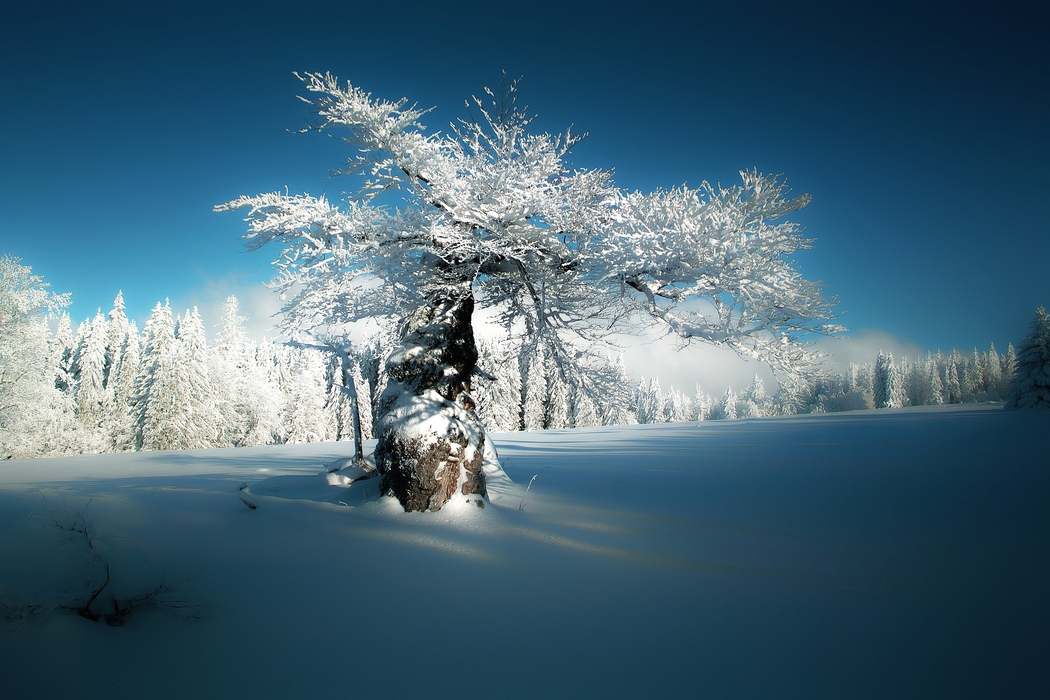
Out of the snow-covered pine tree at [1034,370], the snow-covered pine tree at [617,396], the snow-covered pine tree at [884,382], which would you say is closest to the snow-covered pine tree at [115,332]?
the snow-covered pine tree at [617,396]

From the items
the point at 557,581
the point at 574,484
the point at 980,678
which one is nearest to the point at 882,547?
the point at 980,678

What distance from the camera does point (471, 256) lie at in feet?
20.5

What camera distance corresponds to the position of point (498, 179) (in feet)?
18.0

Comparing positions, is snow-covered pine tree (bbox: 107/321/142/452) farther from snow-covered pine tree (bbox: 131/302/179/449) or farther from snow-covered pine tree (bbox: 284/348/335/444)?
snow-covered pine tree (bbox: 284/348/335/444)

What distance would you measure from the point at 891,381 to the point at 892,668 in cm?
7254

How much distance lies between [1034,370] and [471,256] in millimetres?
27348

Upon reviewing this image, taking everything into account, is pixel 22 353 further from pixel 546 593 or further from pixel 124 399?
pixel 546 593

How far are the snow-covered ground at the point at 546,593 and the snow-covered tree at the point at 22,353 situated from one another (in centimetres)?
1427

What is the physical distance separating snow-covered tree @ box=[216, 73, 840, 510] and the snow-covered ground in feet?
4.24

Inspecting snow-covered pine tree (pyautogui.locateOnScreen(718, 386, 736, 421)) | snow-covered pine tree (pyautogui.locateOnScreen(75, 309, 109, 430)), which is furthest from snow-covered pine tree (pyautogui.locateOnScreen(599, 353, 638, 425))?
snow-covered pine tree (pyautogui.locateOnScreen(718, 386, 736, 421))

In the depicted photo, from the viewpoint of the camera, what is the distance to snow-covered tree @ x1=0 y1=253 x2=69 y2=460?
14.4 metres

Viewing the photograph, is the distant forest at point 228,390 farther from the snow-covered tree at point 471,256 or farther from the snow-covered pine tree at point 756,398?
the snow-covered pine tree at point 756,398

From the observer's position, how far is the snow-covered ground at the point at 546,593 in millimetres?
2211

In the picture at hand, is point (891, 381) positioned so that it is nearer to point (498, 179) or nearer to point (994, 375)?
point (994, 375)
